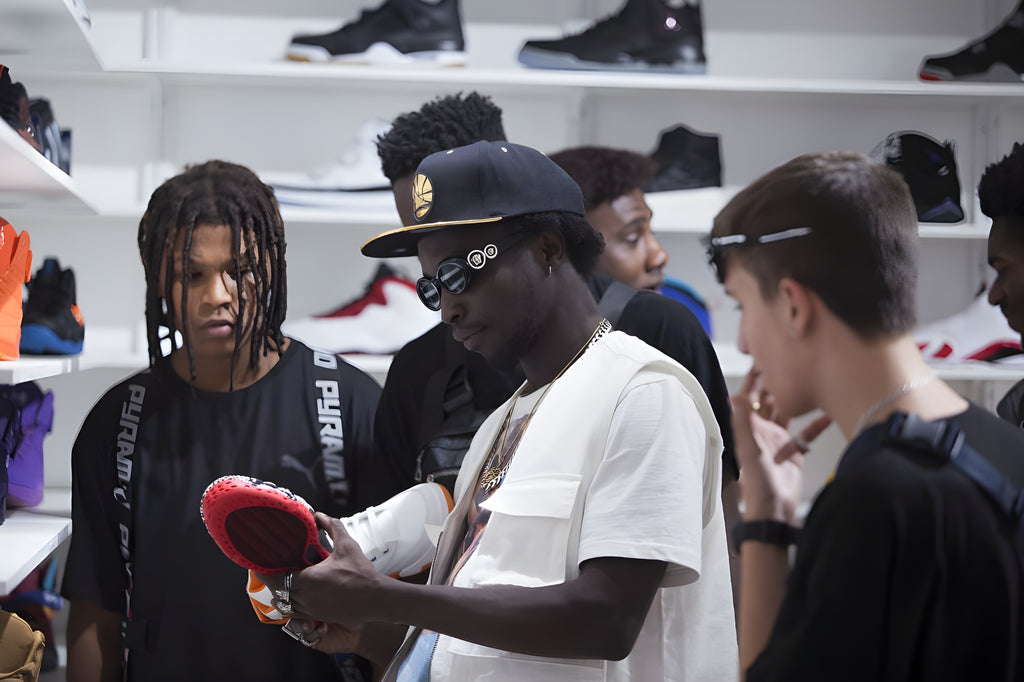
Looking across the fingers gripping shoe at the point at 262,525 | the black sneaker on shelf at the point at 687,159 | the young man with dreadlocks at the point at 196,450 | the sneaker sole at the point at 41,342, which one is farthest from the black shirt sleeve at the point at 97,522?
the black sneaker on shelf at the point at 687,159

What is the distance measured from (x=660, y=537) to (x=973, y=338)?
2170mm

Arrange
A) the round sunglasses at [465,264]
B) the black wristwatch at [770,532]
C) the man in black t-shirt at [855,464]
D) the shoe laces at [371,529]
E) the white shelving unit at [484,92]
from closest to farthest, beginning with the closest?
the man in black t-shirt at [855,464] → the black wristwatch at [770,532] → the round sunglasses at [465,264] → the shoe laces at [371,529] → the white shelving unit at [484,92]

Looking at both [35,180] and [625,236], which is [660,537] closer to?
[625,236]

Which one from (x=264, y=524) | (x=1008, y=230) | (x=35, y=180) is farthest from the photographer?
(x=35, y=180)

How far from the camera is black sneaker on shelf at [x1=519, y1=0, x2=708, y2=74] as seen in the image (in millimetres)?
2779

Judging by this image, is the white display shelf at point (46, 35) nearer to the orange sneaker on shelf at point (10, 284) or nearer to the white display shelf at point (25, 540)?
the orange sneaker on shelf at point (10, 284)

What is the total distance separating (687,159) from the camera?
2863 mm

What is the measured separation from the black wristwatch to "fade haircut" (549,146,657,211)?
1379mm

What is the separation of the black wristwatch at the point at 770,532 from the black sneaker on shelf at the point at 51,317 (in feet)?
5.10

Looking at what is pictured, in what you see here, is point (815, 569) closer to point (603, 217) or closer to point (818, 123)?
point (603, 217)

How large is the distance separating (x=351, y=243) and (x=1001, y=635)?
2.45 m

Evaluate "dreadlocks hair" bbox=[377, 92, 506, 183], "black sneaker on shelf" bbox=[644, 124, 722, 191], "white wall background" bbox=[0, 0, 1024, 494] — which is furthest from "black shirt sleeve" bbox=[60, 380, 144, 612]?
"black sneaker on shelf" bbox=[644, 124, 722, 191]

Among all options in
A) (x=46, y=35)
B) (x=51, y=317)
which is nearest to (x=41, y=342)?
(x=51, y=317)

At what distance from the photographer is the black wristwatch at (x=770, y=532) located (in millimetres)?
806
